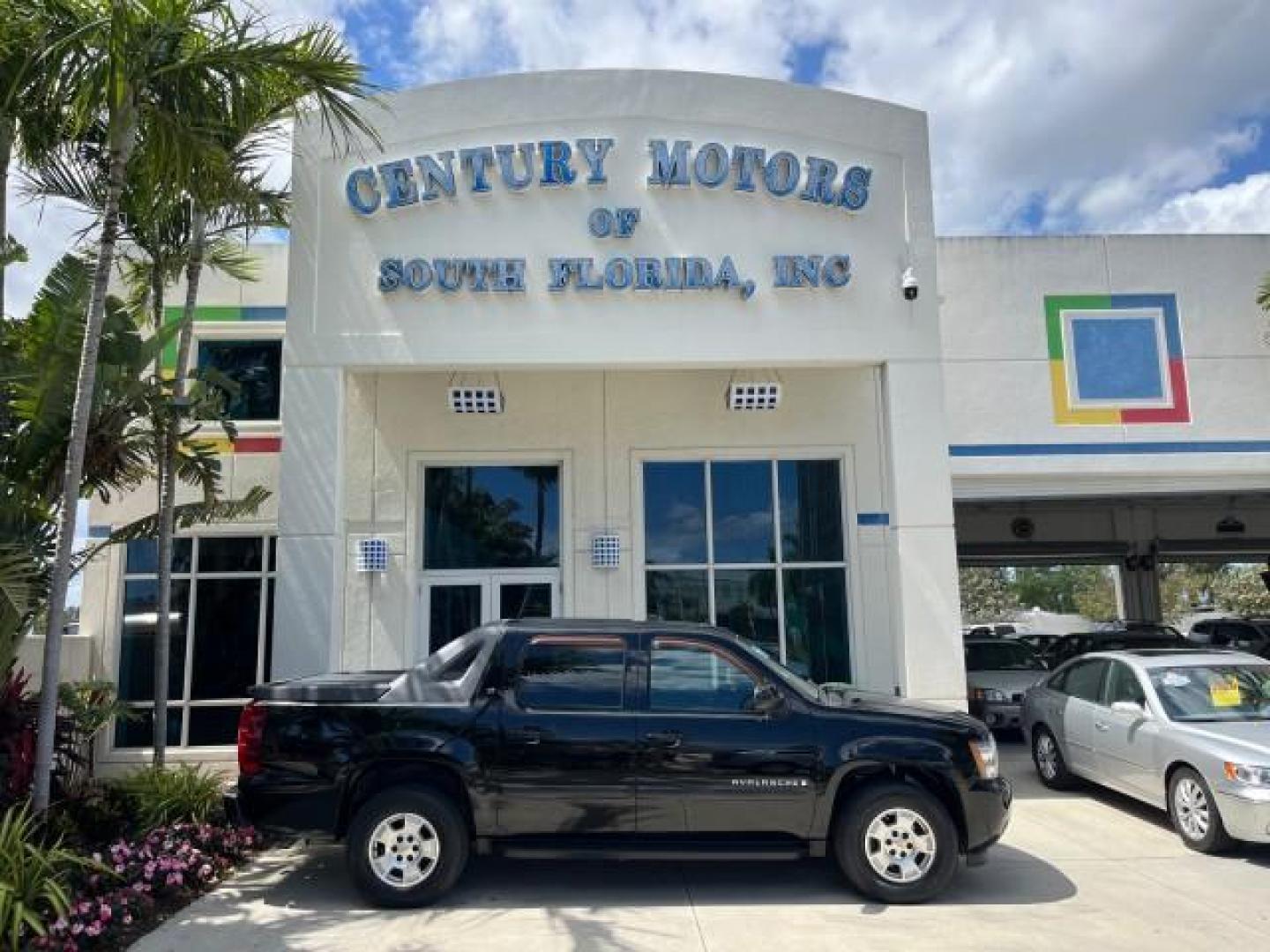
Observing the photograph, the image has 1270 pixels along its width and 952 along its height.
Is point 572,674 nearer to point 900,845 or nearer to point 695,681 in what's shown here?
point 695,681

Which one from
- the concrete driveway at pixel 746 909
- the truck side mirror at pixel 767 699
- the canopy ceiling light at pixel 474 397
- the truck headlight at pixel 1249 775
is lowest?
the concrete driveway at pixel 746 909

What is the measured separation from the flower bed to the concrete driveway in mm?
153

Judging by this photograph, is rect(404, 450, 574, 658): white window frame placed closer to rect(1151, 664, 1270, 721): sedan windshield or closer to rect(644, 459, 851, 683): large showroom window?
rect(644, 459, 851, 683): large showroom window

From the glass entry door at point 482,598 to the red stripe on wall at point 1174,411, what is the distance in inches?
314

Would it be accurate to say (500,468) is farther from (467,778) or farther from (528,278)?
(467,778)

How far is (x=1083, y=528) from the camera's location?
2666 cm

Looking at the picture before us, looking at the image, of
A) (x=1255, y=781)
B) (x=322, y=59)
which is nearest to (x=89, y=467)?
(x=322, y=59)

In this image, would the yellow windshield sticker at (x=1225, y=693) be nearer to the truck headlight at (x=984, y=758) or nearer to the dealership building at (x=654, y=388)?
the dealership building at (x=654, y=388)

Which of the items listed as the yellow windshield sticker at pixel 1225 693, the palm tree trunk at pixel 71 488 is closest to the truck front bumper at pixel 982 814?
the yellow windshield sticker at pixel 1225 693

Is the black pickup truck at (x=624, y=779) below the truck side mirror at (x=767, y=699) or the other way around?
below

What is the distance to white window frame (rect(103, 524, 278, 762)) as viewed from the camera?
1155cm

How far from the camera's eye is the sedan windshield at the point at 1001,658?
14.7 meters

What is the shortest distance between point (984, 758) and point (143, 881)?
18.3ft

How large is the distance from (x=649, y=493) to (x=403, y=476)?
2.96 metres
